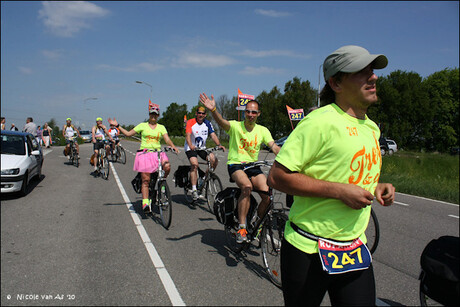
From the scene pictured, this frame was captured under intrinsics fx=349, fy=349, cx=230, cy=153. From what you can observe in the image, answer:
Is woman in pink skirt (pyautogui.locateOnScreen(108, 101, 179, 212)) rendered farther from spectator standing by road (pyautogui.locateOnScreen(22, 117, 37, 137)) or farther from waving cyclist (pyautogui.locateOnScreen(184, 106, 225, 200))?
spectator standing by road (pyautogui.locateOnScreen(22, 117, 37, 137))

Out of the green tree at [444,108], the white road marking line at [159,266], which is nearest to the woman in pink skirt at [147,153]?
the white road marking line at [159,266]

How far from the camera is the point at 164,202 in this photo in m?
6.29

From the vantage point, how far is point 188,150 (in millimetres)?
7914

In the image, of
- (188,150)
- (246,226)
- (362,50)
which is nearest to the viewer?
(362,50)

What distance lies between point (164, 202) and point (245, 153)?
7.12ft

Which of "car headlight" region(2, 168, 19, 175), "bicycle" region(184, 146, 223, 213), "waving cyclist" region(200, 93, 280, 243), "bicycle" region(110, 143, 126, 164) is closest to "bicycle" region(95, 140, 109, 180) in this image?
"car headlight" region(2, 168, 19, 175)

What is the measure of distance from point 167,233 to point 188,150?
8.24ft

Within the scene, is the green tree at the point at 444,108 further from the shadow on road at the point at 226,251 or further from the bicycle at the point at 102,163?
the shadow on road at the point at 226,251

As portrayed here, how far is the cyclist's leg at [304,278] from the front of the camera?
5.94 feet

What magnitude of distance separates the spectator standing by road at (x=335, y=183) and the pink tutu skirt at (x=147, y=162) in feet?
16.8

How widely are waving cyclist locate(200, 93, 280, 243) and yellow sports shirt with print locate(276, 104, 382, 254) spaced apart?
8.04ft

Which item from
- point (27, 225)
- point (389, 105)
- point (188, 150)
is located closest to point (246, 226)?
point (188, 150)

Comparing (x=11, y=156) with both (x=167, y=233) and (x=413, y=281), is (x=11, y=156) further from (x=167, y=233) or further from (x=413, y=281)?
(x=413, y=281)

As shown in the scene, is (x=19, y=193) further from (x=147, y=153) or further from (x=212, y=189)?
(x=212, y=189)
